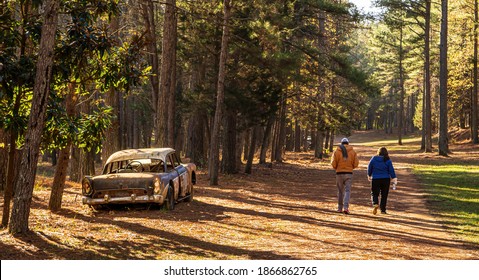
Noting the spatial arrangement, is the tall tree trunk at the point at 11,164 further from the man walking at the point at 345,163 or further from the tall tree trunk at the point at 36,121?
the man walking at the point at 345,163

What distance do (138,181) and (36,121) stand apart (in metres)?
4.43

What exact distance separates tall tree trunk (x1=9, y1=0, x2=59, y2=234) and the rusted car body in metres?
3.89

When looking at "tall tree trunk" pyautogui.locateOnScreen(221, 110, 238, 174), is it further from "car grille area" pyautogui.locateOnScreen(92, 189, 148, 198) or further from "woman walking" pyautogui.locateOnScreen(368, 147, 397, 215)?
"car grille area" pyautogui.locateOnScreen(92, 189, 148, 198)

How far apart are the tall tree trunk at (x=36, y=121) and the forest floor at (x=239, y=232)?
1.73ft

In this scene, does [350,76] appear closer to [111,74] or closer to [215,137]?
[215,137]

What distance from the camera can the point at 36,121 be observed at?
9.71m

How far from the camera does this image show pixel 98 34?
1137cm

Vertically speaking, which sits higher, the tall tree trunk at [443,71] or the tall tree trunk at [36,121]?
the tall tree trunk at [443,71]

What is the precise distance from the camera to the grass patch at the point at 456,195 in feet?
46.1

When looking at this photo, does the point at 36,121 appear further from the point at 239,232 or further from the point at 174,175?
the point at 174,175

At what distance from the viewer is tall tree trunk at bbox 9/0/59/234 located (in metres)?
9.70

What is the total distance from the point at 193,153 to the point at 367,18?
1315cm

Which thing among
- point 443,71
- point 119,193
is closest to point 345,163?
point 119,193

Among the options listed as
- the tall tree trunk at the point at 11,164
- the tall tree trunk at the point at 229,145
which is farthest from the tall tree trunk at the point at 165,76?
the tall tree trunk at the point at 11,164
